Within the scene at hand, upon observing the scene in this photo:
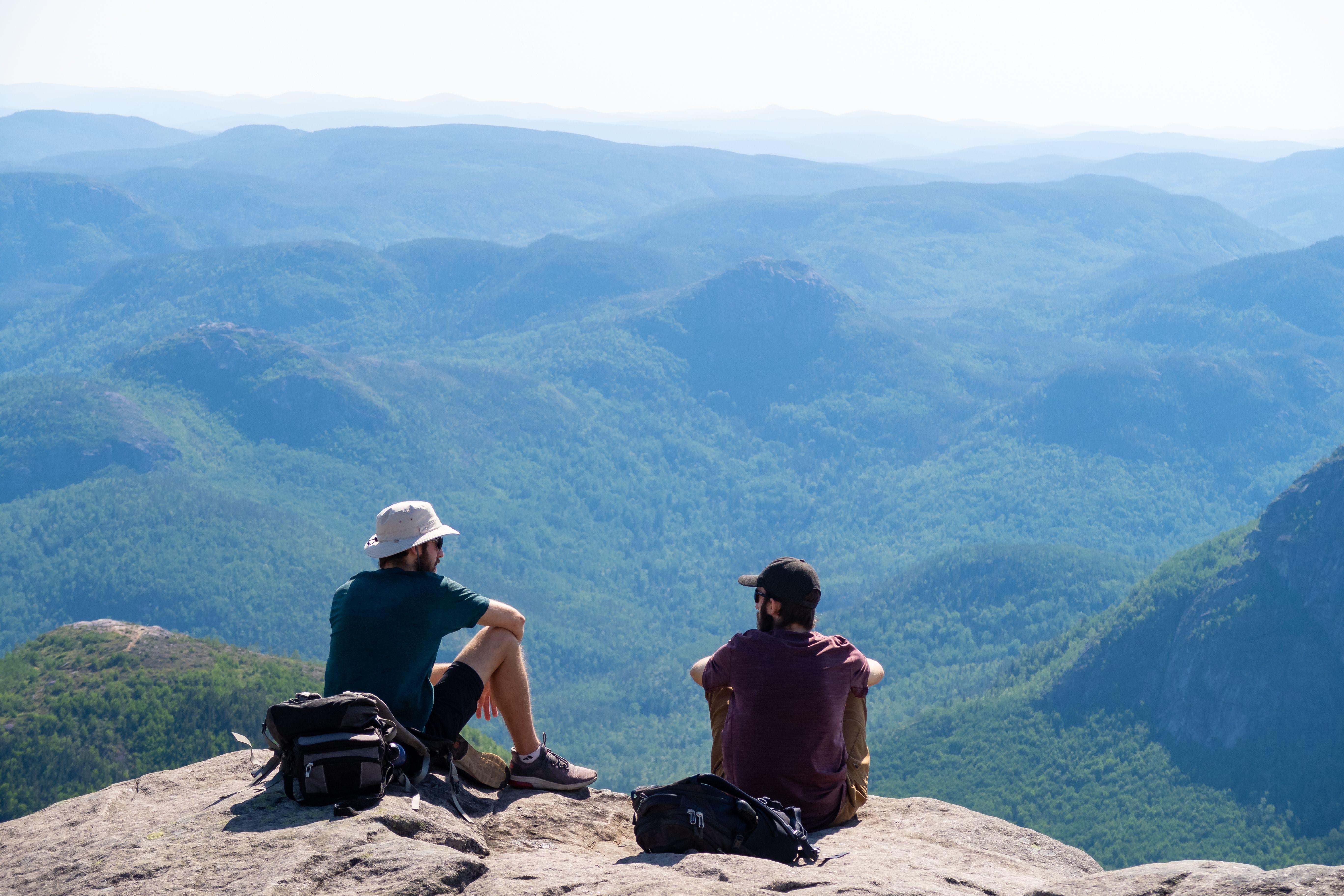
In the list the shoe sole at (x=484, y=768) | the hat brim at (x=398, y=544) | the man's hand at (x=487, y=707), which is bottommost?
the shoe sole at (x=484, y=768)

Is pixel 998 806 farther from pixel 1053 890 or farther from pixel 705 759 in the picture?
pixel 1053 890

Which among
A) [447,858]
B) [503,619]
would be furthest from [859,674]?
[447,858]

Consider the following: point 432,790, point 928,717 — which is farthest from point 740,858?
point 928,717

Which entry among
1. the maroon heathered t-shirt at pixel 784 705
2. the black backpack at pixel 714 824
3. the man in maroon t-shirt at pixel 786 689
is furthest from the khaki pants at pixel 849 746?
the black backpack at pixel 714 824

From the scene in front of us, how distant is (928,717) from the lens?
484 feet

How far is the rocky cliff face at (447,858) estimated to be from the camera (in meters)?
10.3

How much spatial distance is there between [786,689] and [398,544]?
4.84 m

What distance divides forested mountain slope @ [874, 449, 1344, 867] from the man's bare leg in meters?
108

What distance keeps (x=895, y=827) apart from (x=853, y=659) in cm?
281

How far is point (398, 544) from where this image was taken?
13297 millimetres

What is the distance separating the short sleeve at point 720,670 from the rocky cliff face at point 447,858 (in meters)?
2.14

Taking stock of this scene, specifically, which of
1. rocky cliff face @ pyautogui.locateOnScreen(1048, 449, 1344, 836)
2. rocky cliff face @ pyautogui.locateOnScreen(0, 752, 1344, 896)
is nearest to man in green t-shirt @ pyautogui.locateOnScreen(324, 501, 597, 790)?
rocky cliff face @ pyautogui.locateOnScreen(0, 752, 1344, 896)

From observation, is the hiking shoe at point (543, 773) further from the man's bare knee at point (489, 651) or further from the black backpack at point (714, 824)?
Result: the black backpack at point (714, 824)

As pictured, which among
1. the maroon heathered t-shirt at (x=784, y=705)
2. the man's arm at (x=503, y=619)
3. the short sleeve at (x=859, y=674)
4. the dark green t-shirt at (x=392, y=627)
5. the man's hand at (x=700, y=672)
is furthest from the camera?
the man's hand at (x=700, y=672)
